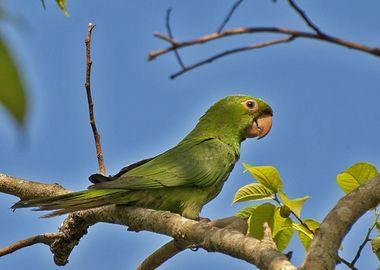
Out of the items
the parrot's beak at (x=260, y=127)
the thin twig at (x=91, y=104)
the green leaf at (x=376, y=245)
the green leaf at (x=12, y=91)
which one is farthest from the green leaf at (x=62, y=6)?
the parrot's beak at (x=260, y=127)

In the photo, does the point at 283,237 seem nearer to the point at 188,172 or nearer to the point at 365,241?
the point at 365,241

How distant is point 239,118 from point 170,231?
2.48m

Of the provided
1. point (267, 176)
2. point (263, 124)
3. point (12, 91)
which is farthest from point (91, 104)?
point (12, 91)

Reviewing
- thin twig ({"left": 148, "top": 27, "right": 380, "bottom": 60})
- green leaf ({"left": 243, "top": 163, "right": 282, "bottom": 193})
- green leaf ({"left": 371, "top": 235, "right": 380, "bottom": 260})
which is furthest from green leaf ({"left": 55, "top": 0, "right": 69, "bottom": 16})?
green leaf ({"left": 371, "top": 235, "right": 380, "bottom": 260})

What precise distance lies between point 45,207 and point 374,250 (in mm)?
2059

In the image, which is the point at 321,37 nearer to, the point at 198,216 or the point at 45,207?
the point at 45,207

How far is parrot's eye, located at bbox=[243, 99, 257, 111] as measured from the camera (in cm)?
557

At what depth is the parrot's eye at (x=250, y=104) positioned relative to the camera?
Result: 5574mm

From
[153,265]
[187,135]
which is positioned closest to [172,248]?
[153,265]

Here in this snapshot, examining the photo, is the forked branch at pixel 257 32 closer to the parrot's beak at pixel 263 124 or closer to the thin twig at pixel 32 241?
the thin twig at pixel 32 241

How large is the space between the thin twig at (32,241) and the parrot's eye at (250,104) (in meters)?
2.37

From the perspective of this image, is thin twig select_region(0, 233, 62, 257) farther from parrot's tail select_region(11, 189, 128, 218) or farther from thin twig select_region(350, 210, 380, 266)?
thin twig select_region(350, 210, 380, 266)

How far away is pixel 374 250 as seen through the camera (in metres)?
2.88

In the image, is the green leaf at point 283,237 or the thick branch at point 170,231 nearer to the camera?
the thick branch at point 170,231
